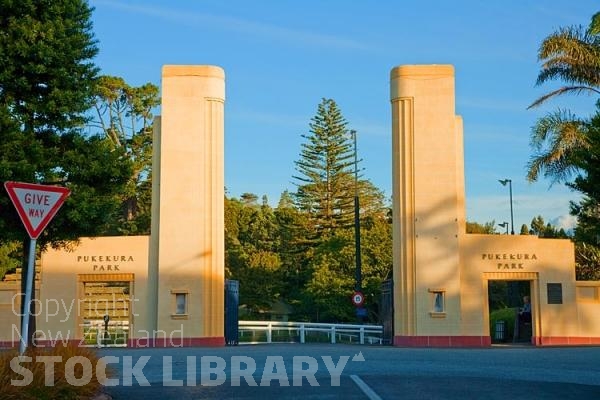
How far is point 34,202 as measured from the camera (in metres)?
12.1

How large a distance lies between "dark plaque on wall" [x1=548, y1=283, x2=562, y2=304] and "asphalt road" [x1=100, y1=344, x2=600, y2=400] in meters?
10.2

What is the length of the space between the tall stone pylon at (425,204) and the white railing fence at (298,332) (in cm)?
597

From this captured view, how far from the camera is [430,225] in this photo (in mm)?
30766

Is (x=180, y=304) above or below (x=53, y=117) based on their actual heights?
below

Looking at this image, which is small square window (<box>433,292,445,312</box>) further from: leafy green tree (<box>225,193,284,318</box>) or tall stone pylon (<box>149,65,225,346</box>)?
leafy green tree (<box>225,193,284,318</box>)

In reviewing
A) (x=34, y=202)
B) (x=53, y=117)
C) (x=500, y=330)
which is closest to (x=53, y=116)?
(x=53, y=117)

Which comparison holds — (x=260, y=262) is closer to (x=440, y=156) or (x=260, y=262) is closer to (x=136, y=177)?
(x=136, y=177)

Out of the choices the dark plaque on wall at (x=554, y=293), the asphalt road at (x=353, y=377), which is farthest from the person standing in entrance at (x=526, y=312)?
the asphalt road at (x=353, y=377)

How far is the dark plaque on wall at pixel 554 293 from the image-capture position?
3112 cm

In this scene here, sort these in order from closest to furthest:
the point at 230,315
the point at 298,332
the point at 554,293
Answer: the point at 554,293
the point at 230,315
the point at 298,332

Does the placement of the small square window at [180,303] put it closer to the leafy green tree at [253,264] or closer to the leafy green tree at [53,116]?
the leafy green tree at [53,116]

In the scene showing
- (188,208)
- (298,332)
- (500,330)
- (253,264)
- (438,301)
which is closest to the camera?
(438,301)

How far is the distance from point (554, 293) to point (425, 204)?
17.8ft

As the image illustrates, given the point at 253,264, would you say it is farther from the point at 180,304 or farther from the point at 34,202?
A: the point at 34,202
